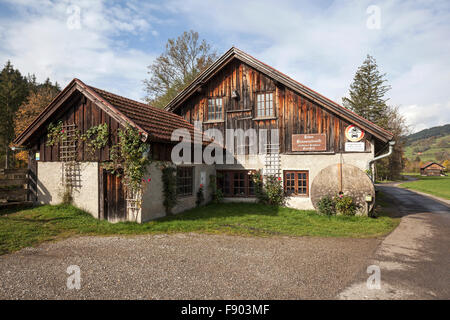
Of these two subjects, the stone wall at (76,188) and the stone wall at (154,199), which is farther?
the stone wall at (76,188)

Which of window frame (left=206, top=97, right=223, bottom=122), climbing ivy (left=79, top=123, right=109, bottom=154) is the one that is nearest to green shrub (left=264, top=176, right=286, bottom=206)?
window frame (left=206, top=97, right=223, bottom=122)

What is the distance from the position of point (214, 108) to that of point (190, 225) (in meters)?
7.47

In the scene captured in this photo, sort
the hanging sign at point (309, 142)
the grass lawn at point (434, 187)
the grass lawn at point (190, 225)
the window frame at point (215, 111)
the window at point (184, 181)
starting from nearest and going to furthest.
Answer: the grass lawn at point (190, 225) < the window at point (184, 181) < the hanging sign at point (309, 142) < the window frame at point (215, 111) < the grass lawn at point (434, 187)

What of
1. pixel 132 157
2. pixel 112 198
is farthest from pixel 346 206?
pixel 112 198

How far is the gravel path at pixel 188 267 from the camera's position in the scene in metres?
4.34

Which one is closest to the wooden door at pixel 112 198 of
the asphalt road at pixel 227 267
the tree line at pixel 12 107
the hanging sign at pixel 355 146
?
the asphalt road at pixel 227 267

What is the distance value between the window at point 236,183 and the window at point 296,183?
182 cm

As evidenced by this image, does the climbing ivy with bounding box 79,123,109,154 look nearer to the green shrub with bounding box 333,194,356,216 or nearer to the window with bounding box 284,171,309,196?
the window with bounding box 284,171,309,196

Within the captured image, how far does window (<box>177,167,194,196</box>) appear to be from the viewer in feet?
37.2

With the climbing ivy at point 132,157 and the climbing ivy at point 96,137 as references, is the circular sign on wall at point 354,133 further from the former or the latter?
the climbing ivy at point 96,137

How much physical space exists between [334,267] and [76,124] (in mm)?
10787

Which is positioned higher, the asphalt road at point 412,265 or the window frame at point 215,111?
the window frame at point 215,111

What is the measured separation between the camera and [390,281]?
481 cm
